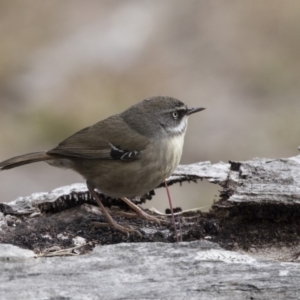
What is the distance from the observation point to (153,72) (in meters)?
13.0

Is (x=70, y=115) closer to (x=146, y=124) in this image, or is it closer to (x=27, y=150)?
(x=27, y=150)

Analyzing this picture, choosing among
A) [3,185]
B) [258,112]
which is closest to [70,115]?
[3,185]

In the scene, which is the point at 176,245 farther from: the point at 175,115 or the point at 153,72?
the point at 153,72

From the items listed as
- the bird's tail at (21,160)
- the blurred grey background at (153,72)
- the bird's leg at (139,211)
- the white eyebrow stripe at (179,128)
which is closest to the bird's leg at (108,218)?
the bird's leg at (139,211)

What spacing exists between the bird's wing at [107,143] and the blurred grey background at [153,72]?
3457 millimetres

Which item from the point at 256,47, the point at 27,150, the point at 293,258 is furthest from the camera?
the point at 256,47

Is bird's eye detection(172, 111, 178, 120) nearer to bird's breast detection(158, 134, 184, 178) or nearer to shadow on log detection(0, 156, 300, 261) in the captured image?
bird's breast detection(158, 134, 184, 178)

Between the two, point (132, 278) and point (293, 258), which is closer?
point (132, 278)

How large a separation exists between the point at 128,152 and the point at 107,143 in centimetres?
29

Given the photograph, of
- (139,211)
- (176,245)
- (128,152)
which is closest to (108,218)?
(139,211)

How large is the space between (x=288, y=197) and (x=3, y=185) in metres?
5.77

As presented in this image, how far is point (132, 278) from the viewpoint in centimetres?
455

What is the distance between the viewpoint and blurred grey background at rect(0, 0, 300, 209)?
1102cm

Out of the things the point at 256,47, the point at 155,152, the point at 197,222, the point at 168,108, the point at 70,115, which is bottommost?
the point at 197,222
